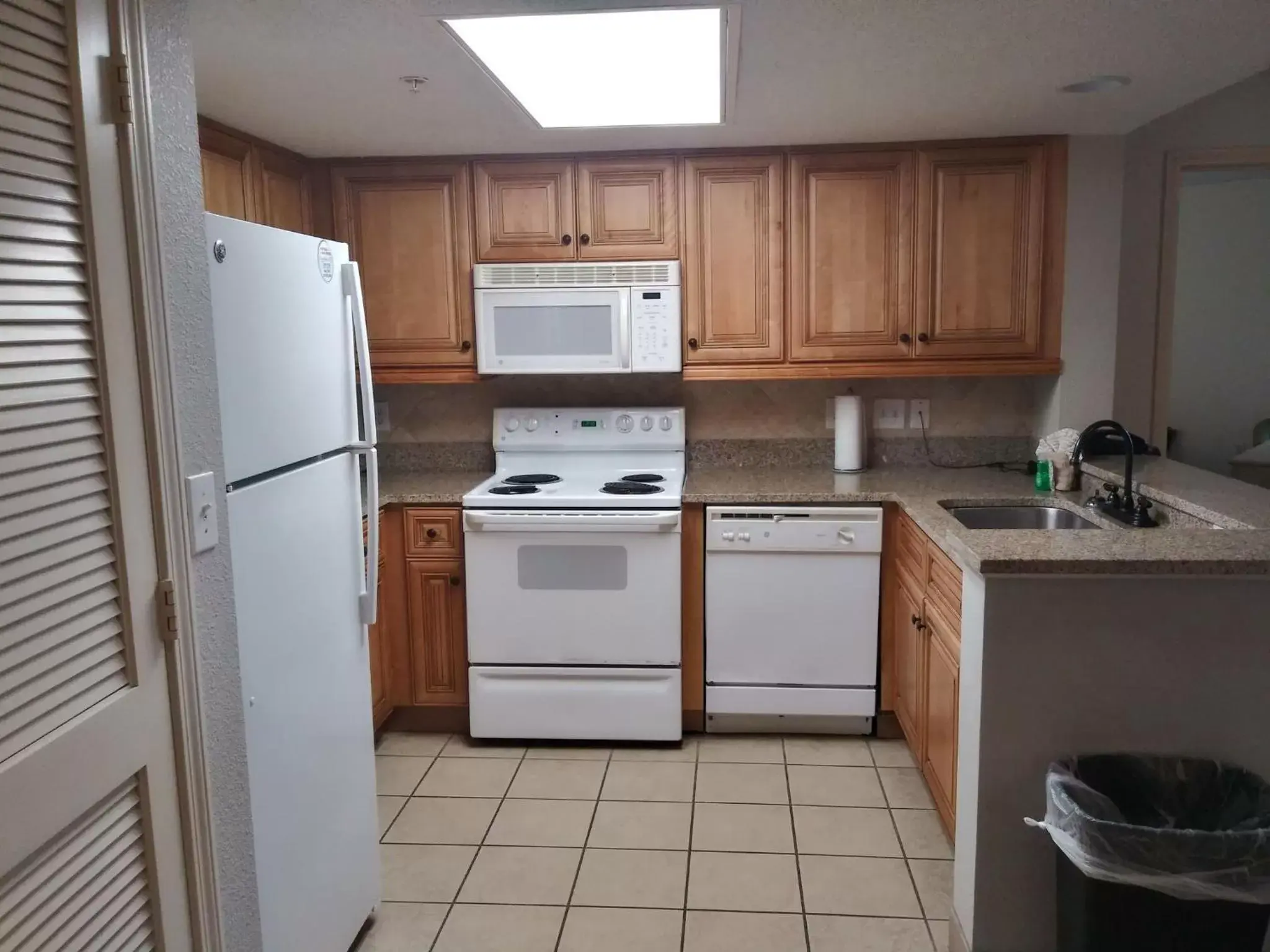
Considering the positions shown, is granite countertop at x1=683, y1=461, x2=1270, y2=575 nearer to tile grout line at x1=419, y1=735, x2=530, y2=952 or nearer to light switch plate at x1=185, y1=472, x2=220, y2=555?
tile grout line at x1=419, y1=735, x2=530, y2=952

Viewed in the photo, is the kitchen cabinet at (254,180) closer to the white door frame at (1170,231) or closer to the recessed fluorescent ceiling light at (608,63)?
the recessed fluorescent ceiling light at (608,63)

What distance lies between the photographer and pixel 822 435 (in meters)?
3.80

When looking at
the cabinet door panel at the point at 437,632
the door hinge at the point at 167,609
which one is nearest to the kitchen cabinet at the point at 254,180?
the cabinet door panel at the point at 437,632

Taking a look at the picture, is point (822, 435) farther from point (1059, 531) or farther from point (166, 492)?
point (166, 492)

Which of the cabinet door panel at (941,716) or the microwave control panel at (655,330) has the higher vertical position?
the microwave control panel at (655,330)

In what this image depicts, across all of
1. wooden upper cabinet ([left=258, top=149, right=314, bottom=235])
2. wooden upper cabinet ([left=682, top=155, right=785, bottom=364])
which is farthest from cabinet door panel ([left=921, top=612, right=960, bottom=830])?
Answer: wooden upper cabinet ([left=258, top=149, right=314, bottom=235])

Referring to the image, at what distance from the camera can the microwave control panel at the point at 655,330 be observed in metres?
3.40

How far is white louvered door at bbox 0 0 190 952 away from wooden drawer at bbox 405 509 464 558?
184cm

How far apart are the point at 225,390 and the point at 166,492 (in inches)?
10.0

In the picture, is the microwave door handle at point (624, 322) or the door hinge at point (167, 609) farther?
the microwave door handle at point (624, 322)

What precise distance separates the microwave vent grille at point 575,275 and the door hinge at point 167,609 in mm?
2175

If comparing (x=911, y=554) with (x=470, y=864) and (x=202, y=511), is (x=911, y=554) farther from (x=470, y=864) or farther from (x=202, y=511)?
(x=202, y=511)

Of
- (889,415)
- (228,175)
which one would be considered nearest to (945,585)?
(889,415)

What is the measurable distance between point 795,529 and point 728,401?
0.79 metres
